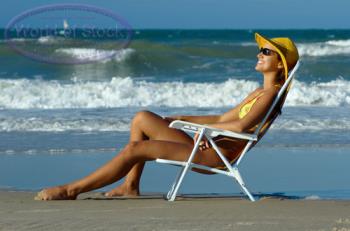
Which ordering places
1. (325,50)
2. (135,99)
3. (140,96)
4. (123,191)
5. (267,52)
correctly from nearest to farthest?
(267,52) → (123,191) → (135,99) → (140,96) → (325,50)

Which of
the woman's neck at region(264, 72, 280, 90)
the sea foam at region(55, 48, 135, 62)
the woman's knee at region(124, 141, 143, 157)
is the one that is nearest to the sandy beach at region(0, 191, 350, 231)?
the woman's knee at region(124, 141, 143, 157)

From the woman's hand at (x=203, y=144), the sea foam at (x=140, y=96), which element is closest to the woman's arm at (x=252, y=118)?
the woman's hand at (x=203, y=144)

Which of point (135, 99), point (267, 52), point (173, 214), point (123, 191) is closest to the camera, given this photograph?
point (173, 214)

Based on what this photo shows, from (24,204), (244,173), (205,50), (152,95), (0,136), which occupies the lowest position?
(205,50)

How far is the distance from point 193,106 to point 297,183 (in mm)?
9026

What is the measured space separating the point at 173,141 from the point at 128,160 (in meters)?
0.40

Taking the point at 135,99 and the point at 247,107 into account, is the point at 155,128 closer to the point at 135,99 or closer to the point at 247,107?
the point at 247,107

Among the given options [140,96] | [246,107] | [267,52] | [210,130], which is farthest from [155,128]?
[140,96]

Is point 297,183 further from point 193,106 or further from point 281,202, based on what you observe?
point 193,106

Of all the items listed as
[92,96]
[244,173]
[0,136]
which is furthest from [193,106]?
[244,173]

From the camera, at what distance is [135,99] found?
671 inches

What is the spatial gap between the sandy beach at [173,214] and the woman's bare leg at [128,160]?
0.10 meters

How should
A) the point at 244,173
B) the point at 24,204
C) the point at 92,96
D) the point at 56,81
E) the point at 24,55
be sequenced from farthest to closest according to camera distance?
1. the point at 24,55
2. the point at 56,81
3. the point at 92,96
4. the point at 244,173
5. the point at 24,204

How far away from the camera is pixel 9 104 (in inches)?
637
